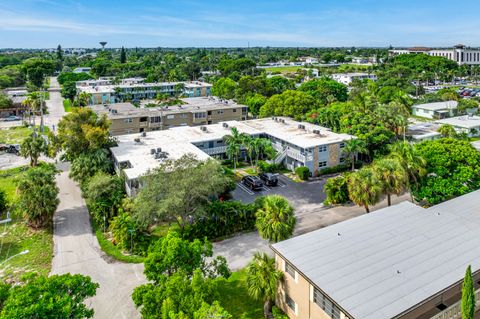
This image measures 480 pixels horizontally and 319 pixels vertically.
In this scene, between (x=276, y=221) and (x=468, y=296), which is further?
(x=276, y=221)

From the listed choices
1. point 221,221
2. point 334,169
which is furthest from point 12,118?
point 334,169

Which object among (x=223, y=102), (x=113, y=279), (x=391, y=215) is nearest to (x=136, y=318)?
(x=113, y=279)

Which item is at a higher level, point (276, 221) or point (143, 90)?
point (143, 90)

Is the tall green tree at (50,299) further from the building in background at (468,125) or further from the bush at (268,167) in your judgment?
the building in background at (468,125)

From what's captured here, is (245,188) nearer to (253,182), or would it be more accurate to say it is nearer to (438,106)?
(253,182)

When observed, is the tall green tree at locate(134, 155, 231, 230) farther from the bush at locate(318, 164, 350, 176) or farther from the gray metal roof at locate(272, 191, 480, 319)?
the bush at locate(318, 164, 350, 176)

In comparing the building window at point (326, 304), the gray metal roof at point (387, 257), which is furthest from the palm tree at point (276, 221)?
the building window at point (326, 304)

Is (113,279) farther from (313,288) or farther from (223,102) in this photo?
(223,102)

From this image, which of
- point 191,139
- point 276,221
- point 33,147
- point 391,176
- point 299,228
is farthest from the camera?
point 191,139
